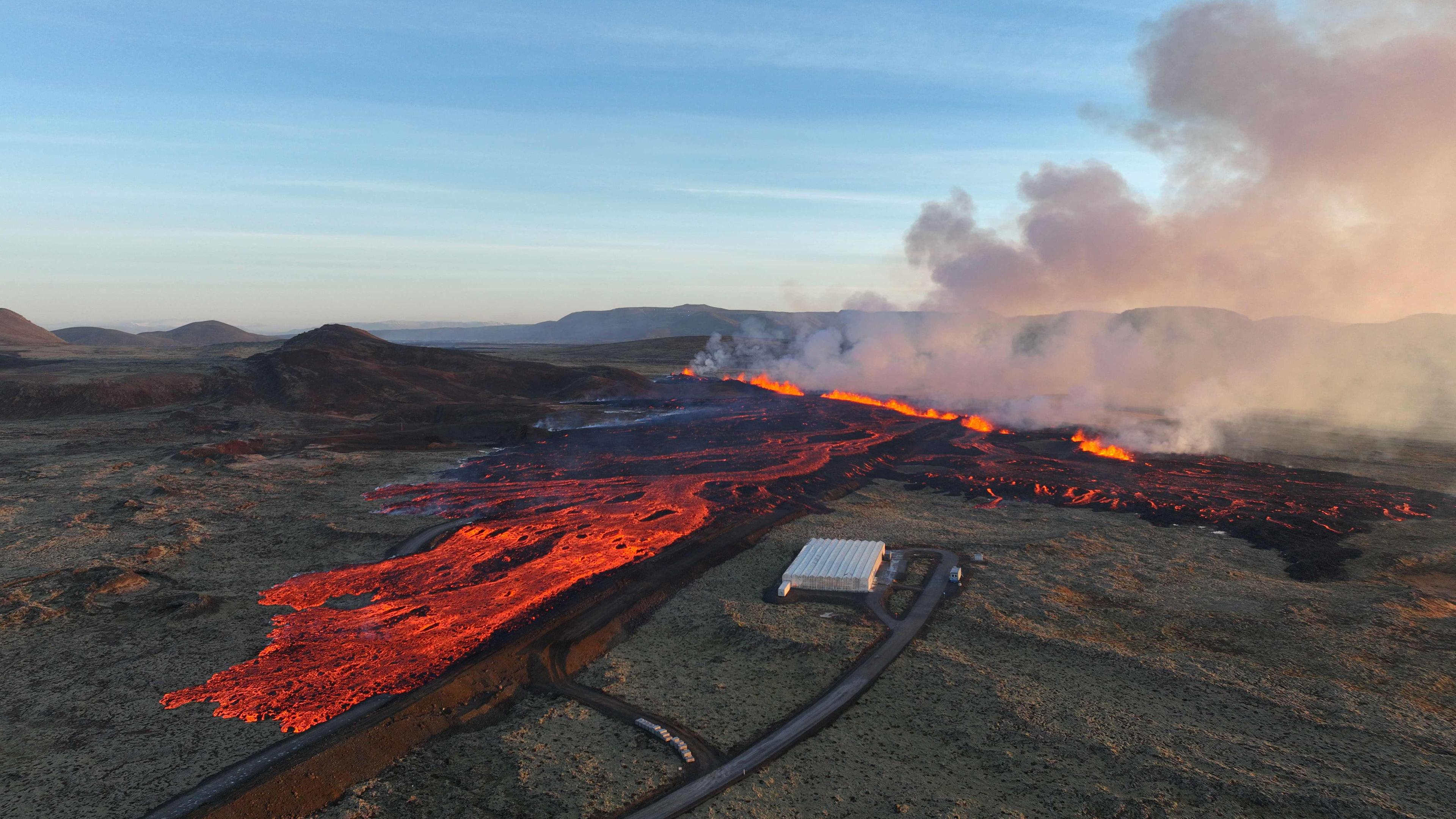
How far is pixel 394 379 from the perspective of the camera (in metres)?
83.8

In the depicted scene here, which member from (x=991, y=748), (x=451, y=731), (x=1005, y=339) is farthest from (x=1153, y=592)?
(x=1005, y=339)

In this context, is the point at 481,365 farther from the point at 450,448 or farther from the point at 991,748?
the point at 991,748

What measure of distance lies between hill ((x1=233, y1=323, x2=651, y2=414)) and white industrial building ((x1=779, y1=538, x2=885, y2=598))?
51117 millimetres

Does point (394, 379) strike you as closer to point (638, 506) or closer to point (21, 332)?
point (638, 506)

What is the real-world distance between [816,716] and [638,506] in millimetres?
22126

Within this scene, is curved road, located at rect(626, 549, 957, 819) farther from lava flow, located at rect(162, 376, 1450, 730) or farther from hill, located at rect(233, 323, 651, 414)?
hill, located at rect(233, 323, 651, 414)

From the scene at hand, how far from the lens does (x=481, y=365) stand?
95.6 meters

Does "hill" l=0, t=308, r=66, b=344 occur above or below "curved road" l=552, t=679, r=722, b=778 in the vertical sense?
above

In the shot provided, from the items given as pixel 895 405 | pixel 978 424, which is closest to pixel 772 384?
pixel 895 405

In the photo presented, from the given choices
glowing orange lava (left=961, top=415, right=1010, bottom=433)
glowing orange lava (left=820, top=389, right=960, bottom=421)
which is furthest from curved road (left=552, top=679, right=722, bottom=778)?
glowing orange lava (left=820, top=389, right=960, bottom=421)

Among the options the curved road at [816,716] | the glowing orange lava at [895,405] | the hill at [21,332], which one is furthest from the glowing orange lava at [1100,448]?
the hill at [21,332]

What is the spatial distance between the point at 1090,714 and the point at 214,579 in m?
32.2

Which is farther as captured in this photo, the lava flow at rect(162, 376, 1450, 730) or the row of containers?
the lava flow at rect(162, 376, 1450, 730)

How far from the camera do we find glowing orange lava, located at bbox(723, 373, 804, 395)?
9219cm
